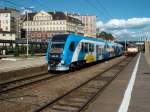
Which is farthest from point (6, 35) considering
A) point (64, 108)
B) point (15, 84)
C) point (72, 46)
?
point (64, 108)

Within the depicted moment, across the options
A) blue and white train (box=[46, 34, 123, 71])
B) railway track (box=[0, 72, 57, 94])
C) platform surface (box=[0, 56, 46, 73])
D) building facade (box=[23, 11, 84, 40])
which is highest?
building facade (box=[23, 11, 84, 40])

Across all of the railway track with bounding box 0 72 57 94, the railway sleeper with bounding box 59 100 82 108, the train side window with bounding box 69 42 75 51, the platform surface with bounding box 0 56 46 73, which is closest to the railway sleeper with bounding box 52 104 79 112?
the railway sleeper with bounding box 59 100 82 108

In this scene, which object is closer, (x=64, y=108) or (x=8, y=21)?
(x=64, y=108)

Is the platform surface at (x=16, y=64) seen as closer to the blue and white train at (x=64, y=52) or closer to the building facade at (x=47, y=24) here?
the blue and white train at (x=64, y=52)

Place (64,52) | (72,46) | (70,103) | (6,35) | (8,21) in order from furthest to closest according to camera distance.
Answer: (8,21) < (6,35) < (72,46) < (64,52) < (70,103)

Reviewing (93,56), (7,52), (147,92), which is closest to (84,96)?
(147,92)

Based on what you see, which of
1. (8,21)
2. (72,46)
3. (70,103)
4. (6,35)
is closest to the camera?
(70,103)

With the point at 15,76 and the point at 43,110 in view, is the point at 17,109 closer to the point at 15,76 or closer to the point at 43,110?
the point at 43,110

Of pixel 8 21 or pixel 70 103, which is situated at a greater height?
pixel 8 21

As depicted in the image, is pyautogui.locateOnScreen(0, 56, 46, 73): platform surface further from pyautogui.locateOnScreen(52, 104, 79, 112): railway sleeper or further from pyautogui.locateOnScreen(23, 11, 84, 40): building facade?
pyautogui.locateOnScreen(23, 11, 84, 40): building facade

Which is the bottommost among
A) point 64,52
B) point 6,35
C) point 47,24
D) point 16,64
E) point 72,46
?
point 16,64

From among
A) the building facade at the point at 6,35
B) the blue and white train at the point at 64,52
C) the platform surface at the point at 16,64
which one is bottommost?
the platform surface at the point at 16,64

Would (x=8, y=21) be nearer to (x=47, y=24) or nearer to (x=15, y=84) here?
(x=47, y=24)

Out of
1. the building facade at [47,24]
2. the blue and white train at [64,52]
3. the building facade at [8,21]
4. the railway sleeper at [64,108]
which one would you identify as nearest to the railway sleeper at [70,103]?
the railway sleeper at [64,108]
